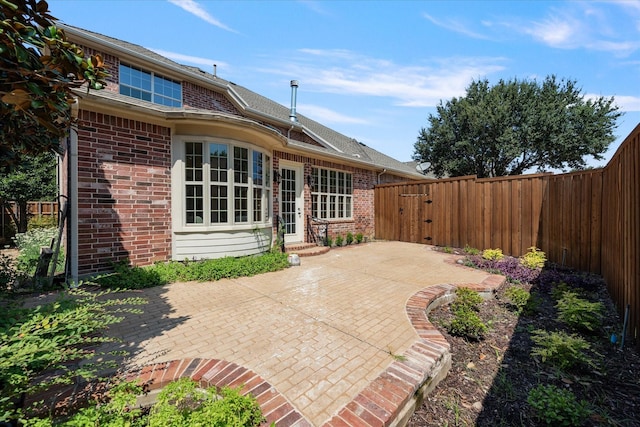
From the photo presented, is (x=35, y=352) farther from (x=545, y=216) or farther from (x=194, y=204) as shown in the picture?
(x=545, y=216)

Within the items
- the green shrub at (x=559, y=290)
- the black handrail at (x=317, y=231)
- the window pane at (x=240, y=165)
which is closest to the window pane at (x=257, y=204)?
the window pane at (x=240, y=165)

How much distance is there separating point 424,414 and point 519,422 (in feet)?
2.23

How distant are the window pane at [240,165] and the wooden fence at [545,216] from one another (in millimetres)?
6222

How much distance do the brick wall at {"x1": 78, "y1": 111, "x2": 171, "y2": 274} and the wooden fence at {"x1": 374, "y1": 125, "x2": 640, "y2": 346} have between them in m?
7.19

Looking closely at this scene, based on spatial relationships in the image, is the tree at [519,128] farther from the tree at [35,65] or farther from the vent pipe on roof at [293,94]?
the tree at [35,65]

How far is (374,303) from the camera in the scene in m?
3.91

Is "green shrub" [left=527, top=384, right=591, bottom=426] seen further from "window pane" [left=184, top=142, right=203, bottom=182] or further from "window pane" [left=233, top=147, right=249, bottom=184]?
"window pane" [left=184, top=142, right=203, bottom=182]

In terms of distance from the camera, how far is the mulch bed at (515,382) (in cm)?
199

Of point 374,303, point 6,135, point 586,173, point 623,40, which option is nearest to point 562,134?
point 623,40

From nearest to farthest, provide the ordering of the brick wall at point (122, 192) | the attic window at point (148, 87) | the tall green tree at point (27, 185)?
the brick wall at point (122, 192) → the attic window at point (148, 87) → the tall green tree at point (27, 185)

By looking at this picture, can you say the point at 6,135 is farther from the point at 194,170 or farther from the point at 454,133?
the point at 454,133

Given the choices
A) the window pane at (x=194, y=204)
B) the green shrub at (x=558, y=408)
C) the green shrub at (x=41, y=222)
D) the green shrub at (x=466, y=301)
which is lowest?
the green shrub at (x=558, y=408)

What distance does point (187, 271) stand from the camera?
5141mm

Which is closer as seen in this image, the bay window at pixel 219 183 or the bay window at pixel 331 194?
the bay window at pixel 219 183
